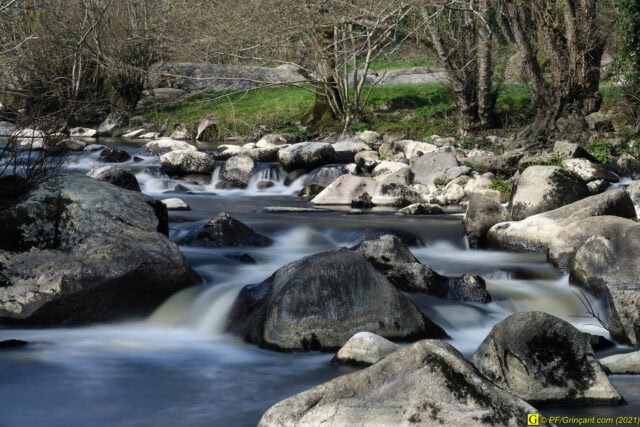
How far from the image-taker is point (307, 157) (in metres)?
16.9

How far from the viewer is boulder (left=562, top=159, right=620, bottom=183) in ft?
46.1

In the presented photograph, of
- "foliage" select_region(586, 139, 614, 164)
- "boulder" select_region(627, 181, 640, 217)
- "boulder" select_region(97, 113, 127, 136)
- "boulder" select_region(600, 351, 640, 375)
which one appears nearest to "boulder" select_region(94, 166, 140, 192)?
"boulder" select_region(627, 181, 640, 217)

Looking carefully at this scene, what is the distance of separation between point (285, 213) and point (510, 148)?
5.76 metres

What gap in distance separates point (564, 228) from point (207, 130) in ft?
51.4

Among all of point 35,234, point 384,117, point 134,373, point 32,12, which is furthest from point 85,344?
point 32,12

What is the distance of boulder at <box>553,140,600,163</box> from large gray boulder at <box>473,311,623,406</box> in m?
9.57

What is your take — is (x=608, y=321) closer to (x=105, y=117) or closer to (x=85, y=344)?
(x=85, y=344)

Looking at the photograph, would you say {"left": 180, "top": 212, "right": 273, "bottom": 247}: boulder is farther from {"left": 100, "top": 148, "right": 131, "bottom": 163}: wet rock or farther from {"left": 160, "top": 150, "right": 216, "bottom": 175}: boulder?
{"left": 100, "top": 148, "right": 131, "bottom": 163}: wet rock

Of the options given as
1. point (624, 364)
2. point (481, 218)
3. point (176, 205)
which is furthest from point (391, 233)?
point (624, 364)

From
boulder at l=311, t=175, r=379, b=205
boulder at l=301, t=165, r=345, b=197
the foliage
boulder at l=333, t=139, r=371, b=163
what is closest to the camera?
boulder at l=311, t=175, r=379, b=205

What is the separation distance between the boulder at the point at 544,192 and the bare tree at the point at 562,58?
4832mm

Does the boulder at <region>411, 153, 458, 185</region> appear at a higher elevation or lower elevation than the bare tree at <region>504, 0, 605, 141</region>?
lower

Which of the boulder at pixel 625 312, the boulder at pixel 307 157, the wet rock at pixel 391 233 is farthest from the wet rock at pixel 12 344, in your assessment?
the boulder at pixel 307 157

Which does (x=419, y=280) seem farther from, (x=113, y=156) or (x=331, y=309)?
(x=113, y=156)
